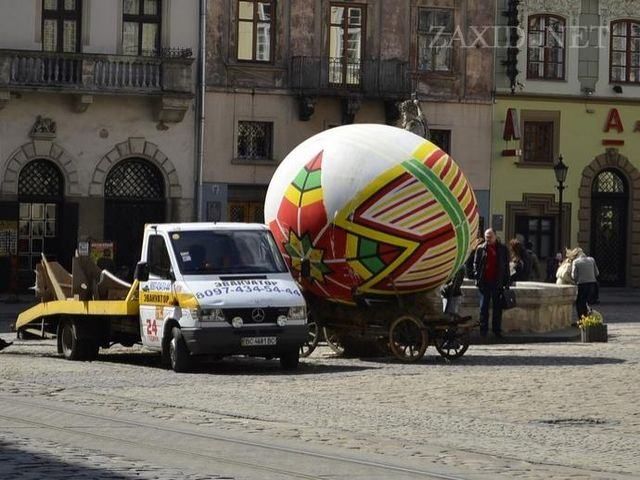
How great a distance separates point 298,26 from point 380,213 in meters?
26.5

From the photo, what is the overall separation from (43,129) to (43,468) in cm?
3585

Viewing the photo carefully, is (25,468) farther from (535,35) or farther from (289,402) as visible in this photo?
(535,35)

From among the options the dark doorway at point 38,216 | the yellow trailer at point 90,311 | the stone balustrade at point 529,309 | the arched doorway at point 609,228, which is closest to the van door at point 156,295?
the yellow trailer at point 90,311

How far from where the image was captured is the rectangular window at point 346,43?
2023 inches

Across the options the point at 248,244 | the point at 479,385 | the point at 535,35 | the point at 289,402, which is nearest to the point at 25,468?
the point at 289,402

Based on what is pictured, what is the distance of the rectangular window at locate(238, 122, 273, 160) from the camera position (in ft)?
167

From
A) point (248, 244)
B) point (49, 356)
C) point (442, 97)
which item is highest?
point (442, 97)

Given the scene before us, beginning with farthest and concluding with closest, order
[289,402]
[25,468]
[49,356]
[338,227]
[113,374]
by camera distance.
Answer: [49,356] < [338,227] < [113,374] < [289,402] < [25,468]

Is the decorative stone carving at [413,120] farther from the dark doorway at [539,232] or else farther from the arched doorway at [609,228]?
the arched doorway at [609,228]

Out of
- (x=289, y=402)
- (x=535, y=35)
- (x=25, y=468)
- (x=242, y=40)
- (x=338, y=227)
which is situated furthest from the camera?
(x=535, y=35)

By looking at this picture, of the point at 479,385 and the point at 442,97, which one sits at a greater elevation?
the point at 442,97

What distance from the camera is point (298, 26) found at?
5097 centimetres

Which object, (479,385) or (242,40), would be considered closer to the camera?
(479,385)

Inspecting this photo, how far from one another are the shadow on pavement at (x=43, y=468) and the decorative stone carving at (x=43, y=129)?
34.7 metres
